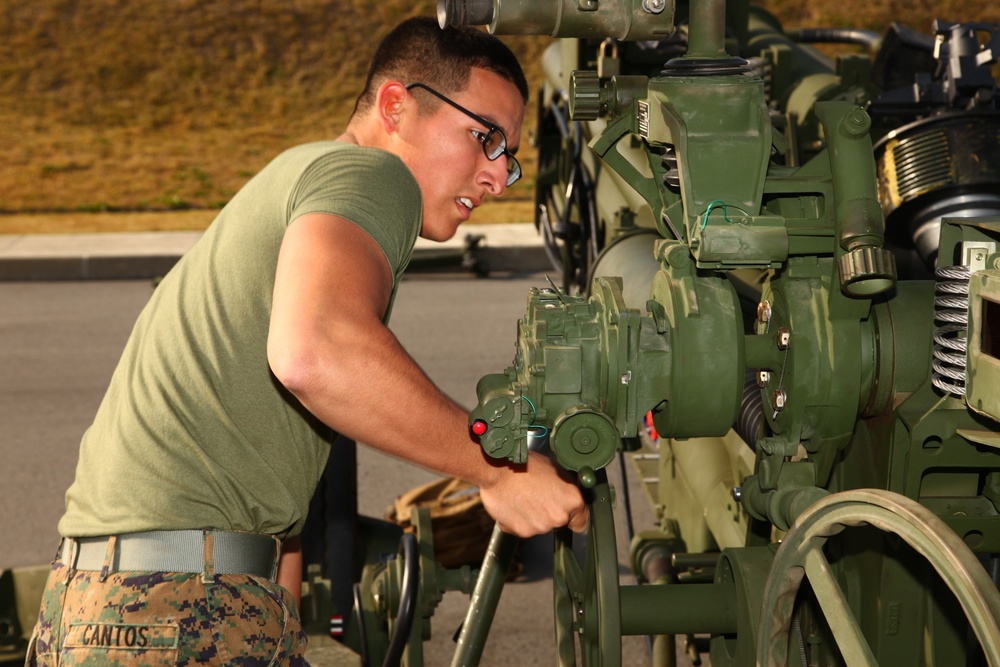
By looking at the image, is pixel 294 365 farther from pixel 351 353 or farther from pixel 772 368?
pixel 772 368

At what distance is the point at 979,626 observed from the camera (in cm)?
161

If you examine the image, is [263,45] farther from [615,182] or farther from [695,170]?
[695,170]

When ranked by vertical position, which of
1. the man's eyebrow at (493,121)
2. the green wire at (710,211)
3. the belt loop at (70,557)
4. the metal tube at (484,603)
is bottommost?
the metal tube at (484,603)

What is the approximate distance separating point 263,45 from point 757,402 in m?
16.8

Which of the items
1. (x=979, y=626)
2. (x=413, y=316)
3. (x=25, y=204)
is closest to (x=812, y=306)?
(x=979, y=626)

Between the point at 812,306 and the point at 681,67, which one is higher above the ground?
the point at 681,67

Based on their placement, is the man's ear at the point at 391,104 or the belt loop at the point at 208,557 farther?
the man's ear at the point at 391,104

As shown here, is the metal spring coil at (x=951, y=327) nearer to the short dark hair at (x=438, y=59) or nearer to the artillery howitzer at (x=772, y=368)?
the artillery howitzer at (x=772, y=368)

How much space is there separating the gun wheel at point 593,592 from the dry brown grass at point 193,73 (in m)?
12.5

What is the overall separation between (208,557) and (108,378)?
5.45 m

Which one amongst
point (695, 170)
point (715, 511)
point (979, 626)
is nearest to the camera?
point (979, 626)

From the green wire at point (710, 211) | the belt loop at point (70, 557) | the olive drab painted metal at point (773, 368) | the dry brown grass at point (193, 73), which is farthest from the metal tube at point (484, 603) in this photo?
the dry brown grass at point (193, 73)

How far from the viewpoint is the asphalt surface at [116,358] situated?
4.69m

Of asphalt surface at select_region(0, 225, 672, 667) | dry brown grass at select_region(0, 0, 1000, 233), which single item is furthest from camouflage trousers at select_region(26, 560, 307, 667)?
dry brown grass at select_region(0, 0, 1000, 233)
